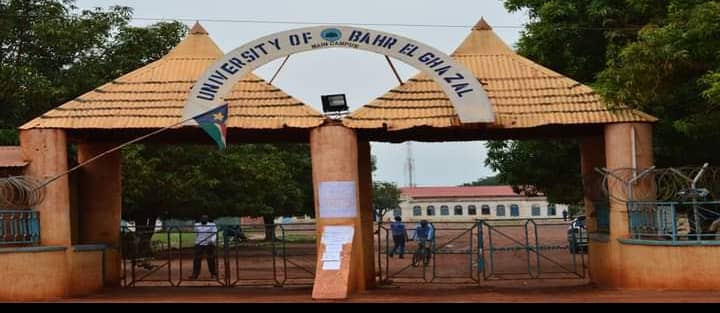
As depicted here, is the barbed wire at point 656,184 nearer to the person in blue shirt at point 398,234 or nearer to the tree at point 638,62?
the tree at point 638,62

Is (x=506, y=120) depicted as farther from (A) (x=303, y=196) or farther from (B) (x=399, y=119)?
(A) (x=303, y=196)

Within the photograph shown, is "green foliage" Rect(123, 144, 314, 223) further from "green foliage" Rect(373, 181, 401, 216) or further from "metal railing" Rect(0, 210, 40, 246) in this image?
"green foliage" Rect(373, 181, 401, 216)

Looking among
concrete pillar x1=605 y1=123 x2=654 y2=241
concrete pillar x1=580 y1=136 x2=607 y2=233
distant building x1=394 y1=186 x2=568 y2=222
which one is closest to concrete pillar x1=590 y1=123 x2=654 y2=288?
concrete pillar x1=605 y1=123 x2=654 y2=241

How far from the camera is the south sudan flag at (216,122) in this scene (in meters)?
14.8

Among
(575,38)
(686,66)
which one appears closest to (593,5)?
(575,38)

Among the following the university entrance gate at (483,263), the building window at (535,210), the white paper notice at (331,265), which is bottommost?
the building window at (535,210)

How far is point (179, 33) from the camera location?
93.1 ft

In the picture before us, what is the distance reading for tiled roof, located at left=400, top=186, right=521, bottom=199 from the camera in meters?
87.9

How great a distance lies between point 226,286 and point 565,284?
718 cm

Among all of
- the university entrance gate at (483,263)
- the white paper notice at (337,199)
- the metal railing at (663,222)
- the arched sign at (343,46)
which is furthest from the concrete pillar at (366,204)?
the metal railing at (663,222)

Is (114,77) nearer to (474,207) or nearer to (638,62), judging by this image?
(638,62)

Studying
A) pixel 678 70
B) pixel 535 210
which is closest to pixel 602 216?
pixel 678 70

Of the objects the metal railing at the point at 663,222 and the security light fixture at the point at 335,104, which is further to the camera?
the security light fixture at the point at 335,104

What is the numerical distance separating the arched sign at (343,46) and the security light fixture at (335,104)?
3.13 feet
